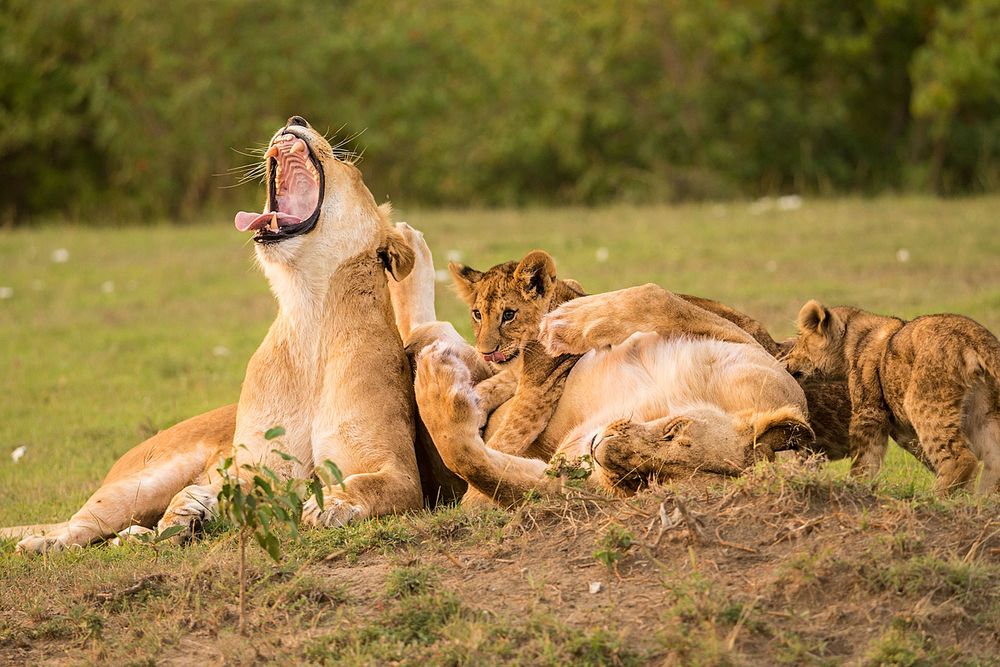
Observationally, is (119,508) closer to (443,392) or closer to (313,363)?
(313,363)

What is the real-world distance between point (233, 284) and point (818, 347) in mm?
8706

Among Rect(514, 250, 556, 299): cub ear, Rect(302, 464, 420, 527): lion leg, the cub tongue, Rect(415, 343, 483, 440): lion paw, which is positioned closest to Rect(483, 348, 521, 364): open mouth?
Rect(514, 250, 556, 299): cub ear

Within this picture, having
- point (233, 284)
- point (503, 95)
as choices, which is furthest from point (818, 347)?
point (503, 95)

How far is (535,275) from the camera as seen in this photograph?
5941mm

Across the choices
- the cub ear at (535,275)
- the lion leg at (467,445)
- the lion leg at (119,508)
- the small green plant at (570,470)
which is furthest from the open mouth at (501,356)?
the lion leg at (119,508)

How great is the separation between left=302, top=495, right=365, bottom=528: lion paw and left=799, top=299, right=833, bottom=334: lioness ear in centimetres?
211

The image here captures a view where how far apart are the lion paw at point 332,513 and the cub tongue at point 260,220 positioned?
125cm

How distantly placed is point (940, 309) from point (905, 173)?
13.1 metres

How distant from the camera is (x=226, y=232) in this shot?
1742 centimetres

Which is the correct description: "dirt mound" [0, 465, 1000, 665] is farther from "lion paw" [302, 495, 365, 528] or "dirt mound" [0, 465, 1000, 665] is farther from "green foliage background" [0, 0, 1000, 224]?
"green foliage background" [0, 0, 1000, 224]

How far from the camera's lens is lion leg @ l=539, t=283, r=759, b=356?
18.2 ft

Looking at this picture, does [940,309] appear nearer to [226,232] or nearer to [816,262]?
[816,262]

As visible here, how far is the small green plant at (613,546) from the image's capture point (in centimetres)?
440

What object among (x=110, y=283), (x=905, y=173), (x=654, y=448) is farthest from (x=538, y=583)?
(x=905, y=173)
